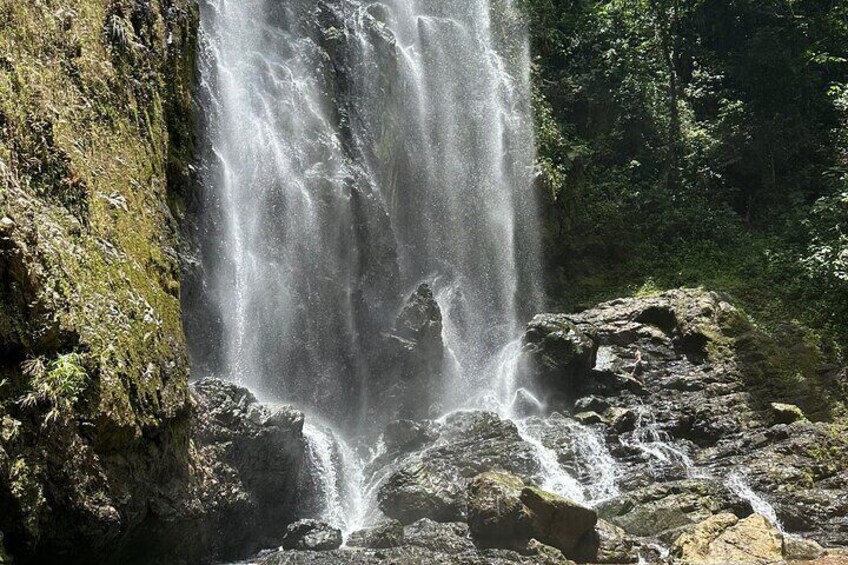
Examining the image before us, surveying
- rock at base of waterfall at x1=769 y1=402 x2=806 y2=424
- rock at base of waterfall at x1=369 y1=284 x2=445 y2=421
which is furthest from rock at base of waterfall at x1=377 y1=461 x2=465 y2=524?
rock at base of waterfall at x1=769 y1=402 x2=806 y2=424

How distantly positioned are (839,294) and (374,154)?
1269cm

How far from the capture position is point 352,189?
1869 cm

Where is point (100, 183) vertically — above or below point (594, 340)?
below

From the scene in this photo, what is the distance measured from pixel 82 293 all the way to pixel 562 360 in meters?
12.4

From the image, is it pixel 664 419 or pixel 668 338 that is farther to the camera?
pixel 668 338

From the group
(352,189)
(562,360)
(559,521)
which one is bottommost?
(559,521)

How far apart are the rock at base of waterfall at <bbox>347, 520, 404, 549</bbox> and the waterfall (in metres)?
5.16

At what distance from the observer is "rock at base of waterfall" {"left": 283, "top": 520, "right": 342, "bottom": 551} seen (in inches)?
447

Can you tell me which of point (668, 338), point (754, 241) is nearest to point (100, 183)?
point (668, 338)

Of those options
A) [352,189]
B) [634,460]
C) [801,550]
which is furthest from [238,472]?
[352,189]

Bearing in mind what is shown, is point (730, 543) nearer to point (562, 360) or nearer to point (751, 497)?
point (751, 497)

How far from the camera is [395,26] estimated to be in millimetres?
23562

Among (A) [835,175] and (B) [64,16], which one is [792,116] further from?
(B) [64,16]

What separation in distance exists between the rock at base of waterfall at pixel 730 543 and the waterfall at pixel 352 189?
8.59 meters
